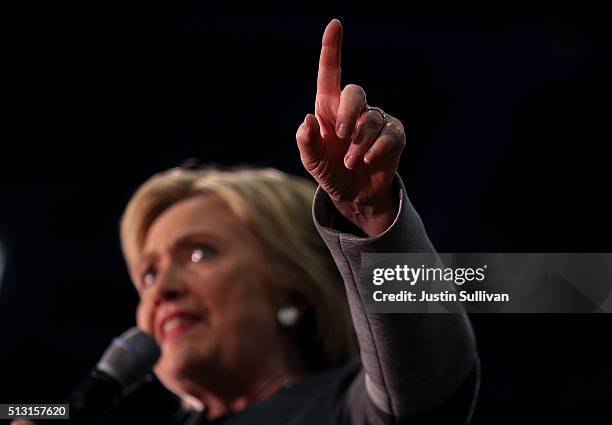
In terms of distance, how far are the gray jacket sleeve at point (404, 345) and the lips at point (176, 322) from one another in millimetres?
564

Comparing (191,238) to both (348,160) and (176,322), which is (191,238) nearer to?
(176,322)

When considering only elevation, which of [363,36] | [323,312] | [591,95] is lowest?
[323,312]

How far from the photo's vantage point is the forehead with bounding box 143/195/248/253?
65.4 inches

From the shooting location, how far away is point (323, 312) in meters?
1.65

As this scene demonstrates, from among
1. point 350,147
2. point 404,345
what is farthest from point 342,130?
point 404,345

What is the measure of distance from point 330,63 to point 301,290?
0.83 m

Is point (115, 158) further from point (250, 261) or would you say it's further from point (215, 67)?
point (250, 261)

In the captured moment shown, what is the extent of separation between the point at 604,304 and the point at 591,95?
2.97ft

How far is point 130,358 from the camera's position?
1277 millimetres

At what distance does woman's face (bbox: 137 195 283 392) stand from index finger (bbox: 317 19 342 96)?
29.5 inches

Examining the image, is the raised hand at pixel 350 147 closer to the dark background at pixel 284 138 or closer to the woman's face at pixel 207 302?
the woman's face at pixel 207 302

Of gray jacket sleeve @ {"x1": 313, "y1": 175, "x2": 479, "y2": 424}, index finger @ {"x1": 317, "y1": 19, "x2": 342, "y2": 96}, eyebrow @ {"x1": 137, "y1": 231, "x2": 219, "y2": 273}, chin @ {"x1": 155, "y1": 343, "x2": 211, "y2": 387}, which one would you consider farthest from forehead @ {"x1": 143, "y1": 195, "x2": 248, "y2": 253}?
index finger @ {"x1": 317, "y1": 19, "x2": 342, "y2": 96}

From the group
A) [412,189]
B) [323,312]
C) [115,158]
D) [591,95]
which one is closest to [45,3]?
[115,158]

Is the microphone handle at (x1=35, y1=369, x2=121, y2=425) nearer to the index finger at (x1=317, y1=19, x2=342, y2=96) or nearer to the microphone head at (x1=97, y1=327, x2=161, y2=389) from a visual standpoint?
the microphone head at (x1=97, y1=327, x2=161, y2=389)
